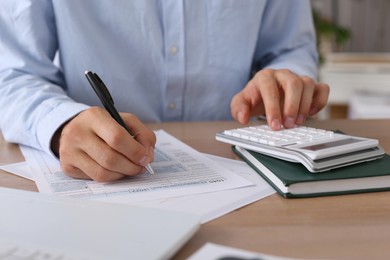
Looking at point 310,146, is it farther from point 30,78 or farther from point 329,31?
point 329,31

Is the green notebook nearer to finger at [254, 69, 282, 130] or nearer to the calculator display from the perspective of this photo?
the calculator display

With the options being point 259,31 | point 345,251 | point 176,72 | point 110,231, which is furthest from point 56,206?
point 259,31

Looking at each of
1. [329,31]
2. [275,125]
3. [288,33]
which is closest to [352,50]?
[329,31]

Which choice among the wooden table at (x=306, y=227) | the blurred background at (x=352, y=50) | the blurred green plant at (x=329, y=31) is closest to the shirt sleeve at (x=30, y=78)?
the wooden table at (x=306, y=227)

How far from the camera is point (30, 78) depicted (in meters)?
0.80

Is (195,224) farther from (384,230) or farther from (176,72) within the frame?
(176,72)

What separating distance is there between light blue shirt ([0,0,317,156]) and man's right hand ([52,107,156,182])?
0.23 m

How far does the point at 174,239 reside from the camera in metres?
0.37

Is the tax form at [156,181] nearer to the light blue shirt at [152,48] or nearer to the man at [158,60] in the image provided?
the man at [158,60]

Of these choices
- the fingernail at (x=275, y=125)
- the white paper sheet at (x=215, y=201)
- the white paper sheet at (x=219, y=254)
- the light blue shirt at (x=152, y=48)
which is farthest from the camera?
the light blue shirt at (x=152, y=48)

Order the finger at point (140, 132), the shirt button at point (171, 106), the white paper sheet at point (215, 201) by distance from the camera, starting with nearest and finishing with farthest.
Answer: the white paper sheet at point (215, 201) → the finger at point (140, 132) → the shirt button at point (171, 106)

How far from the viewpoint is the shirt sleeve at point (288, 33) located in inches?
41.5

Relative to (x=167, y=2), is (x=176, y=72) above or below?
below

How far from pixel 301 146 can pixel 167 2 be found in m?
0.47
